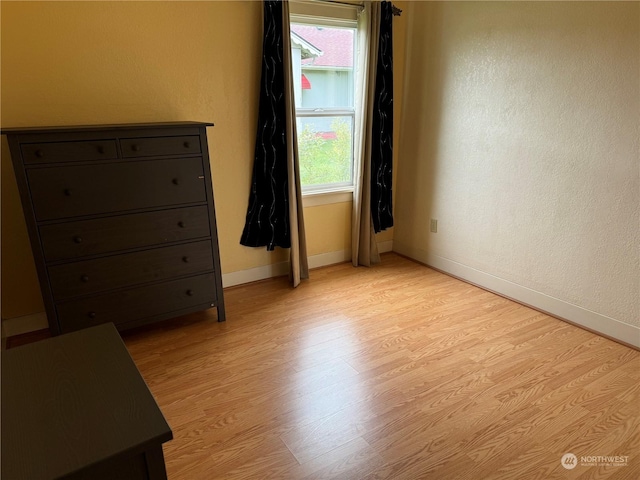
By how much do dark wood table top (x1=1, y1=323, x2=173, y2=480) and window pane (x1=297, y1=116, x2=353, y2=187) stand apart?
99.6 inches

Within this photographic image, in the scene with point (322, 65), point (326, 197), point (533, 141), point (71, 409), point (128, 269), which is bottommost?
point (128, 269)

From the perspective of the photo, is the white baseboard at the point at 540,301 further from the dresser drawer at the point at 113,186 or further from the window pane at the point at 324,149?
the dresser drawer at the point at 113,186

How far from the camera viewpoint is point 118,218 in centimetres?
230

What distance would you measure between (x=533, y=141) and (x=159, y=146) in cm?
230

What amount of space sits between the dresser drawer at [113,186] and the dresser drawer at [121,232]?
6cm

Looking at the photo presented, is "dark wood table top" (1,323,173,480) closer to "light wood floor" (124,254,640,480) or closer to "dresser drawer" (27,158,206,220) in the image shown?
"light wood floor" (124,254,640,480)

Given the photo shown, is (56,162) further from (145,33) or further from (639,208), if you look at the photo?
(639,208)

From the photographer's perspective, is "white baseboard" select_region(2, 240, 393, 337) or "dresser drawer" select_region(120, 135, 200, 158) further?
"white baseboard" select_region(2, 240, 393, 337)

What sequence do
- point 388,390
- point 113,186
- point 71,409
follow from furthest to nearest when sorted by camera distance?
point 113,186 → point 388,390 → point 71,409

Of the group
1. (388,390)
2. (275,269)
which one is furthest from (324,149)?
(388,390)

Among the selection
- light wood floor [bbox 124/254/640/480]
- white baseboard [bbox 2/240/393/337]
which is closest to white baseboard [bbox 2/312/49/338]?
white baseboard [bbox 2/240/393/337]

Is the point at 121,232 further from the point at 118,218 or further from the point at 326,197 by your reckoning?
the point at 326,197

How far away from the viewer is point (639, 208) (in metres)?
2.34

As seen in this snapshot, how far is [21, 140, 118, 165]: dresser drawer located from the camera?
2.03 metres
